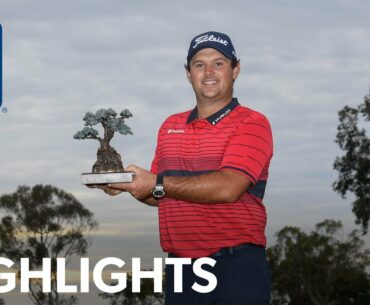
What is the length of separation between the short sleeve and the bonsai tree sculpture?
0.68 meters

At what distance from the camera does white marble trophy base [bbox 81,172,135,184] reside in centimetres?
557

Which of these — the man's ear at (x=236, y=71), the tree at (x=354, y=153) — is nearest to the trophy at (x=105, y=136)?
the man's ear at (x=236, y=71)

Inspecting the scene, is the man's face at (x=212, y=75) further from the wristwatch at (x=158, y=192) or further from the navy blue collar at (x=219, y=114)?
the wristwatch at (x=158, y=192)

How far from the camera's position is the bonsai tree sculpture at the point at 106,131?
5.95 meters

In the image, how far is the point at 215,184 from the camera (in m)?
5.56

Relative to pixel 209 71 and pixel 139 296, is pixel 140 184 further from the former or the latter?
pixel 139 296

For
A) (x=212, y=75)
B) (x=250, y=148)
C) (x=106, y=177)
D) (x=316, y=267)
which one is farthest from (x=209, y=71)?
(x=316, y=267)

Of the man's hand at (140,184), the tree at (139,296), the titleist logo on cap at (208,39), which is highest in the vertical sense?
the tree at (139,296)

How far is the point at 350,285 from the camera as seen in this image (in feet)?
219

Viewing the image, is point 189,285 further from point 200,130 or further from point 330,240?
point 330,240

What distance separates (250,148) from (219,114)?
32cm

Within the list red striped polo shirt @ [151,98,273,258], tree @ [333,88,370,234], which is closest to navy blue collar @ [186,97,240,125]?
red striped polo shirt @ [151,98,273,258]

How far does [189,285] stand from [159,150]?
974 mm

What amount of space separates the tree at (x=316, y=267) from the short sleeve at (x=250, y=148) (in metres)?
60.7
